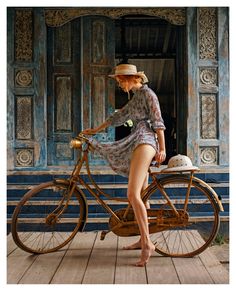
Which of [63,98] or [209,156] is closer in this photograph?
[209,156]

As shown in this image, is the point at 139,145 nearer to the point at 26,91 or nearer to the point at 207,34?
the point at 26,91

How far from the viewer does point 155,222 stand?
377 centimetres

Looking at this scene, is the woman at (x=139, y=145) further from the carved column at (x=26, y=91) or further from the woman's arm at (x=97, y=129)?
the carved column at (x=26, y=91)

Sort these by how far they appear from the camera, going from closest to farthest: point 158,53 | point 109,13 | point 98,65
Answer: point 109,13
point 98,65
point 158,53

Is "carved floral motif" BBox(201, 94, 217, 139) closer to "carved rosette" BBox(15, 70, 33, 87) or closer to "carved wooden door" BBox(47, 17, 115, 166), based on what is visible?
"carved wooden door" BBox(47, 17, 115, 166)

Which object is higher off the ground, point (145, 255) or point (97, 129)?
point (97, 129)

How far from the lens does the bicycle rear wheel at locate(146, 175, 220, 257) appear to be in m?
3.73

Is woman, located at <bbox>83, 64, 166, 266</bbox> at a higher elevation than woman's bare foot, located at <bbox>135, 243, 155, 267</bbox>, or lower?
higher

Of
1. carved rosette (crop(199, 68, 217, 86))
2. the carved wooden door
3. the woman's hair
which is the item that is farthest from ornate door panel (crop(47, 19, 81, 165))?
the woman's hair

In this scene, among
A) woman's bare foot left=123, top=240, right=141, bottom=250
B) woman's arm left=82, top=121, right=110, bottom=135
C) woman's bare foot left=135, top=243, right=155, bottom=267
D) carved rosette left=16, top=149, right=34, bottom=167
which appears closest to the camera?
woman's bare foot left=135, top=243, right=155, bottom=267

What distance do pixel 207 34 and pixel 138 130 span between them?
10.2 feet

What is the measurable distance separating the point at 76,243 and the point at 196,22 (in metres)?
3.56

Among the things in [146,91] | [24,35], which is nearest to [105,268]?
[146,91]

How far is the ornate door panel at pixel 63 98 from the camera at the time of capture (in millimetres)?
6582
